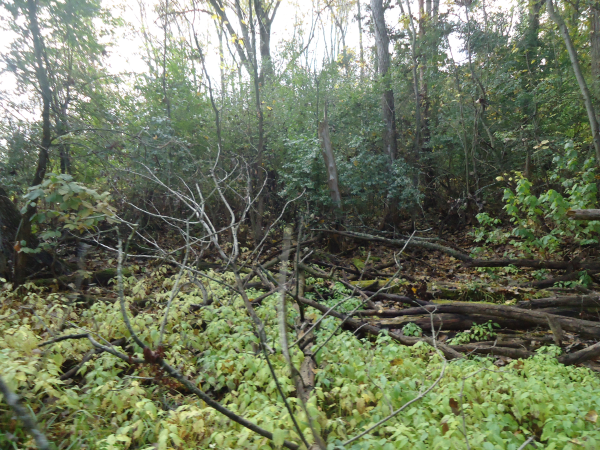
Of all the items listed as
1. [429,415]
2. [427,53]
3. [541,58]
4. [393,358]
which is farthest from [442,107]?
[429,415]

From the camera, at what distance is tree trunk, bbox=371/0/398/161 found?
10.5 m

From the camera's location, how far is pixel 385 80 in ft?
35.4

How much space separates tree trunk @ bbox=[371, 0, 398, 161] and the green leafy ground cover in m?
7.61

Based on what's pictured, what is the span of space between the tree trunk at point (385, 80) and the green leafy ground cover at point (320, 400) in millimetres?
7611

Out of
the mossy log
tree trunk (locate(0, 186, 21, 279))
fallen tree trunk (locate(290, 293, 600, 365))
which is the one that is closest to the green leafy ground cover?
fallen tree trunk (locate(290, 293, 600, 365))

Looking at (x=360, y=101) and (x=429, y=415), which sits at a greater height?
(x=360, y=101)

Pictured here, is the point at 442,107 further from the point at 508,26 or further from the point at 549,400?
the point at 549,400

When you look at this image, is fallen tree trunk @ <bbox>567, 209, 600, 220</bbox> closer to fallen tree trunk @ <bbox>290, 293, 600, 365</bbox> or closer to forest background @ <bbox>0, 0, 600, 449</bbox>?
forest background @ <bbox>0, 0, 600, 449</bbox>

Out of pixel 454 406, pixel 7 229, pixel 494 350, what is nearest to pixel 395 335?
pixel 494 350

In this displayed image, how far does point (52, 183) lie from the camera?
11.9 feet

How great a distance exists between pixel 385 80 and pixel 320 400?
10.1m

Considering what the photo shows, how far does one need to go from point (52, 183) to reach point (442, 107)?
10.6 m

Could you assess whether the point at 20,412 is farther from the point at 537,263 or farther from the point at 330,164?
the point at 330,164

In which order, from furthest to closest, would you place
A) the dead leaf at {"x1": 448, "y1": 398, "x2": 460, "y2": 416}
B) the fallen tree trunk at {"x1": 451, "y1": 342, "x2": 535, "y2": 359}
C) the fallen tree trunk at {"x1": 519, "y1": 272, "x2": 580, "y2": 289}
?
the fallen tree trunk at {"x1": 519, "y1": 272, "x2": 580, "y2": 289} → the fallen tree trunk at {"x1": 451, "y1": 342, "x2": 535, "y2": 359} → the dead leaf at {"x1": 448, "y1": 398, "x2": 460, "y2": 416}
